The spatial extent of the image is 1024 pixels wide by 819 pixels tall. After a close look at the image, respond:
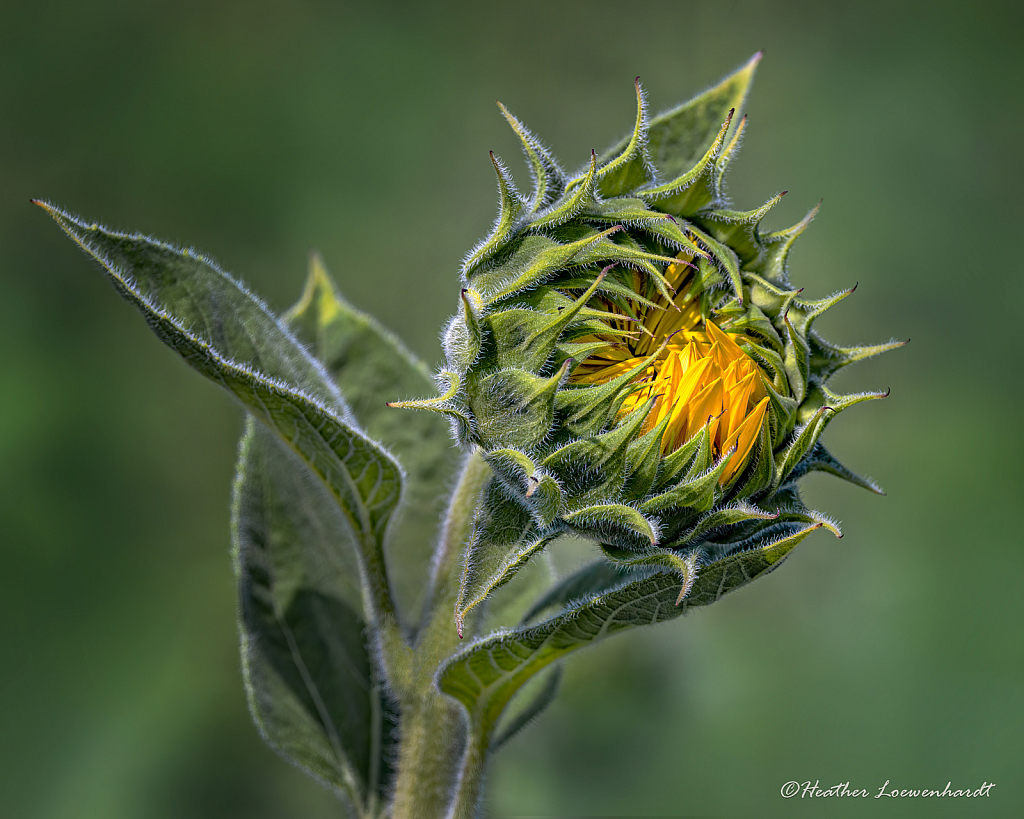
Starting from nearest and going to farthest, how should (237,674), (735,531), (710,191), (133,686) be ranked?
(735,531) < (710,191) < (133,686) < (237,674)

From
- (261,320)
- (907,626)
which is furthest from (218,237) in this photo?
(907,626)

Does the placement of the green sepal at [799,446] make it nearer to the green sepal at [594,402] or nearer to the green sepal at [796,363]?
the green sepal at [796,363]

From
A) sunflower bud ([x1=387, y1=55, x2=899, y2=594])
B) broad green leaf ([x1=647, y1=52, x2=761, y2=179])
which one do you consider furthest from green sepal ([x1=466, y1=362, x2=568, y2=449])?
broad green leaf ([x1=647, y1=52, x2=761, y2=179])

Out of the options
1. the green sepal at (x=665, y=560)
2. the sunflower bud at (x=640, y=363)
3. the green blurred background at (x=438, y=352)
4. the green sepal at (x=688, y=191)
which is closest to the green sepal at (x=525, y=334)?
the sunflower bud at (x=640, y=363)

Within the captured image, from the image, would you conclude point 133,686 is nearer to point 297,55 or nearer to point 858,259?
point 297,55

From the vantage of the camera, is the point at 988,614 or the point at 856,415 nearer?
the point at 988,614

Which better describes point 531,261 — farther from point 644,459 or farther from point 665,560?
point 665,560
